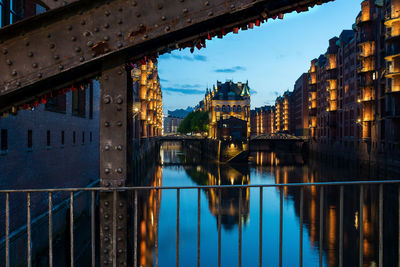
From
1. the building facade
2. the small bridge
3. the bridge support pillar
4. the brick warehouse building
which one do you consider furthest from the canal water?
the building facade

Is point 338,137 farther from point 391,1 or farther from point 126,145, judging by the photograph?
point 126,145

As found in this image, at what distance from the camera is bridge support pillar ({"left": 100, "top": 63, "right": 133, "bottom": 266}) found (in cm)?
373

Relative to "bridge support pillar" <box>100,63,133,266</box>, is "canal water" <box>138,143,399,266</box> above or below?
below

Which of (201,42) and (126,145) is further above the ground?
(201,42)

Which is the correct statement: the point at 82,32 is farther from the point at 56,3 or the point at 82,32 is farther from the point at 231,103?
the point at 231,103

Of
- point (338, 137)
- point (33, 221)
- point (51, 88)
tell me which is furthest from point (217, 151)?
point (51, 88)

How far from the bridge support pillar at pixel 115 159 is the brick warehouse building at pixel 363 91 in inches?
1568

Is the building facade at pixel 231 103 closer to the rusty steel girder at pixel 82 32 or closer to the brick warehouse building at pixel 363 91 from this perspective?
the brick warehouse building at pixel 363 91

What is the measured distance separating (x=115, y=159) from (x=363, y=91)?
51603 mm

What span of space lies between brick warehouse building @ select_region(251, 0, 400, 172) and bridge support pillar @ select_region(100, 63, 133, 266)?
131 ft

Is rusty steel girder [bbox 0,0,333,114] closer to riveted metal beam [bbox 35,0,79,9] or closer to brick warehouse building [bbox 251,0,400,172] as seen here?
riveted metal beam [bbox 35,0,79,9]

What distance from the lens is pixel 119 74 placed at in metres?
3.75

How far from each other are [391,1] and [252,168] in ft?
108

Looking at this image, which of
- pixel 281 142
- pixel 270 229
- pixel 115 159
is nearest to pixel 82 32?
pixel 115 159
